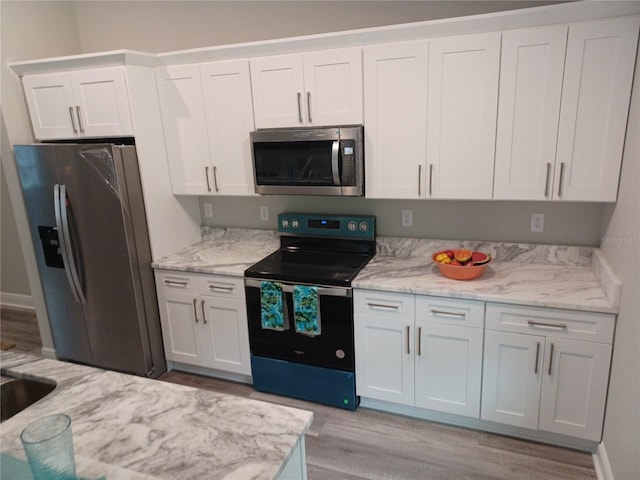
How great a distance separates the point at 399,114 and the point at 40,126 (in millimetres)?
2495

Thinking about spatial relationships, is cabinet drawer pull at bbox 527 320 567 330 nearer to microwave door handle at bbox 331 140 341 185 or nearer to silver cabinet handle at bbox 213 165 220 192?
microwave door handle at bbox 331 140 341 185

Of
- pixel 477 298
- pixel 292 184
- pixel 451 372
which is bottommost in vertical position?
pixel 451 372

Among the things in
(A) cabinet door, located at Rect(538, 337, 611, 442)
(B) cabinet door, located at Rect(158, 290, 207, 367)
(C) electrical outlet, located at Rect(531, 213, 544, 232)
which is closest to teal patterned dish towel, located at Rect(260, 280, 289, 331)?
(B) cabinet door, located at Rect(158, 290, 207, 367)

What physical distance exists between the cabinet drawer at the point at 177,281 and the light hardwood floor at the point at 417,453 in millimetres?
1126

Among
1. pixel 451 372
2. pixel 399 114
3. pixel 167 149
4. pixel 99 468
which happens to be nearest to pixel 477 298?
pixel 451 372

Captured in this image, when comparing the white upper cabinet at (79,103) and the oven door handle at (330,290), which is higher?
the white upper cabinet at (79,103)

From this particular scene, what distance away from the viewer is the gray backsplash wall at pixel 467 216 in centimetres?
249

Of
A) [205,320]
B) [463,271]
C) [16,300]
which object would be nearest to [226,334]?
[205,320]

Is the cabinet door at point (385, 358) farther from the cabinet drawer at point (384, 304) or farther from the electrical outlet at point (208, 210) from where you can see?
the electrical outlet at point (208, 210)

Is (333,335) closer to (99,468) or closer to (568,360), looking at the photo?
(568,360)

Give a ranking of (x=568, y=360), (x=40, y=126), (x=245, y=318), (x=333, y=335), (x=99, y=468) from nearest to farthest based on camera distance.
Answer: (x=99, y=468) → (x=568, y=360) → (x=333, y=335) → (x=245, y=318) → (x=40, y=126)

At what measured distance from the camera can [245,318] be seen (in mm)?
2803

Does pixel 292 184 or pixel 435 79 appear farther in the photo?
pixel 292 184

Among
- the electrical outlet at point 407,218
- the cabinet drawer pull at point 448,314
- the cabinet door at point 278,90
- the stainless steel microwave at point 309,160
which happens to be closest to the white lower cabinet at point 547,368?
the cabinet drawer pull at point 448,314
